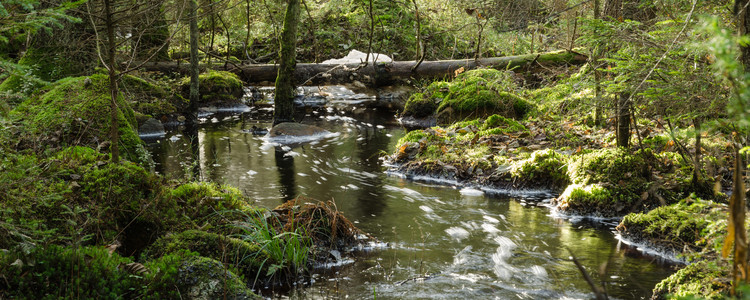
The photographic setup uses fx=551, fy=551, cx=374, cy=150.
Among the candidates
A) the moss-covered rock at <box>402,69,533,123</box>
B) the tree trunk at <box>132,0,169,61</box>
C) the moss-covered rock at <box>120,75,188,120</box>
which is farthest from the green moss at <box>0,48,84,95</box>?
the moss-covered rock at <box>402,69,533,123</box>

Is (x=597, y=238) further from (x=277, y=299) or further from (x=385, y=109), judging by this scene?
(x=385, y=109)

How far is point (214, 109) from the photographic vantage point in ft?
57.8

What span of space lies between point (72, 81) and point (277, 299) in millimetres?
5327

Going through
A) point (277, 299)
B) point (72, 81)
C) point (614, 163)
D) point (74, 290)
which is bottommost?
point (277, 299)

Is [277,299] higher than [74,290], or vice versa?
[74,290]

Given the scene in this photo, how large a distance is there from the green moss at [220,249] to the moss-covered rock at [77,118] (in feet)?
6.97

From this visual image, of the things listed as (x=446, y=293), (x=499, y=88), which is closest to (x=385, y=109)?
(x=499, y=88)

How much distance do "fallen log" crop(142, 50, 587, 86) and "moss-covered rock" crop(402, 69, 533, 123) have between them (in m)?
1.89

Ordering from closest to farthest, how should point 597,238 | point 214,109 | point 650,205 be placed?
point 597,238 < point 650,205 < point 214,109

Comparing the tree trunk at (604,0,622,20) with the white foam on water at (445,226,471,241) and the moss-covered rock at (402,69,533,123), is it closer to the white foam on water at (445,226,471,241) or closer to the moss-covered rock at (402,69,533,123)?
the white foam on water at (445,226,471,241)

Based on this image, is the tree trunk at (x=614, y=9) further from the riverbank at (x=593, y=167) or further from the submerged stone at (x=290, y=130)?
the submerged stone at (x=290, y=130)

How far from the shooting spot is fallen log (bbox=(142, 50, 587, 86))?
1681cm

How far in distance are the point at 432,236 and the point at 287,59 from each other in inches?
289

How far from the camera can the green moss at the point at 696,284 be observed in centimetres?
376
